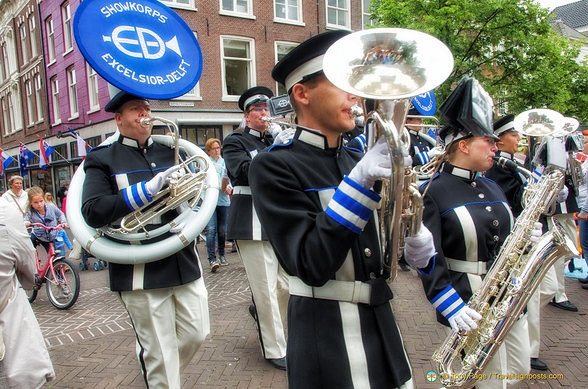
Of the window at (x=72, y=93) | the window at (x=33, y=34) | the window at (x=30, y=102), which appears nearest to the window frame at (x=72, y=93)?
the window at (x=72, y=93)

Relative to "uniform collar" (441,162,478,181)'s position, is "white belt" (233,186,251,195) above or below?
below

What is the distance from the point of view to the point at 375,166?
129 cm

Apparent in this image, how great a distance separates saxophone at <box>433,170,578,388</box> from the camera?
231cm

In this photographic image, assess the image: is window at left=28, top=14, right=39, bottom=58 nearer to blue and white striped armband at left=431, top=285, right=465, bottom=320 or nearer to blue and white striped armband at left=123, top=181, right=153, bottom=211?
blue and white striped armband at left=123, top=181, right=153, bottom=211

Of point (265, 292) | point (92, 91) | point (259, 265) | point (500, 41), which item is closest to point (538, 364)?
point (265, 292)

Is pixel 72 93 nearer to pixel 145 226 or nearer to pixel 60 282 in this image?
pixel 60 282

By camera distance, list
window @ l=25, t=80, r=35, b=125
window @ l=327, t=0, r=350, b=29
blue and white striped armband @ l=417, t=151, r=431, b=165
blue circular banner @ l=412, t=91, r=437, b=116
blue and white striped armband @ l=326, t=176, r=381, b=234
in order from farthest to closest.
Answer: window @ l=25, t=80, r=35, b=125 < window @ l=327, t=0, r=350, b=29 < blue circular banner @ l=412, t=91, r=437, b=116 < blue and white striped armband @ l=417, t=151, r=431, b=165 < blue and white striped armband @ l=326, t=176, r=381, b=234

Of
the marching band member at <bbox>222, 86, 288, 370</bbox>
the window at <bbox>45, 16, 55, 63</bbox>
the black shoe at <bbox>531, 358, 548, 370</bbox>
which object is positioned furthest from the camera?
the window at <bbox>45, 16, 55, 63</bbox>

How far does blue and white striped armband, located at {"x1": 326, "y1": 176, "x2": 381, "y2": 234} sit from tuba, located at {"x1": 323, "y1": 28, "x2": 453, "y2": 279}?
0.07 metres

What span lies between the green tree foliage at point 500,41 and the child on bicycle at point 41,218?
1194 centimetres

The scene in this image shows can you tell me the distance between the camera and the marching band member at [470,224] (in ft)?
8.03

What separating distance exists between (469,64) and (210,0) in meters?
9.93

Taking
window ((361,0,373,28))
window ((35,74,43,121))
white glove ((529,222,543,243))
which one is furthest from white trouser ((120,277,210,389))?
window ((35,74,43,121))

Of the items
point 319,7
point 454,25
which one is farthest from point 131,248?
point 319,7
